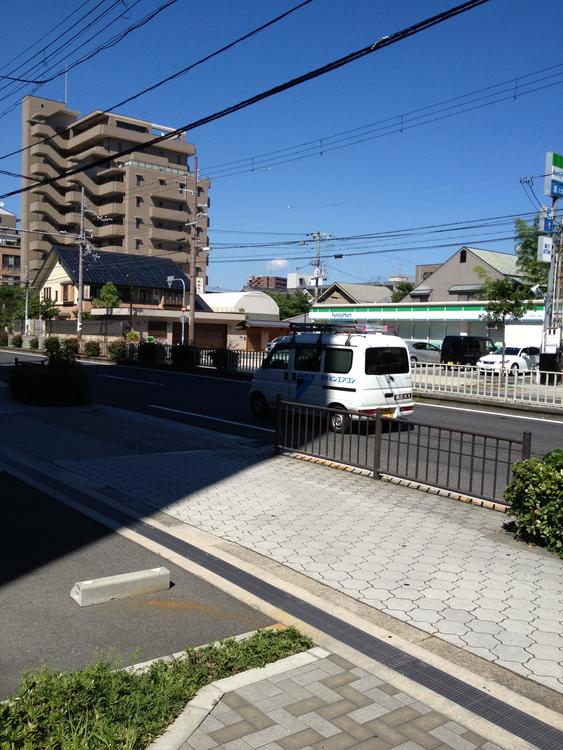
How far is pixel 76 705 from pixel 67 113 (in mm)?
102657

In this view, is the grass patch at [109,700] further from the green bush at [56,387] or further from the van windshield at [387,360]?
the green bush at [56,387]

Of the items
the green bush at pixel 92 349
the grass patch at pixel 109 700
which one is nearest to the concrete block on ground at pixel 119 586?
the grass patch at pixel 109 700

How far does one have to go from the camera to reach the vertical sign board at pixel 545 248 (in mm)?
26547

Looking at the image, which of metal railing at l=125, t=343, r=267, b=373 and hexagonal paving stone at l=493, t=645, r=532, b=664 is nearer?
hexagonal paving stone at l=493, t=645, r=532, b=664

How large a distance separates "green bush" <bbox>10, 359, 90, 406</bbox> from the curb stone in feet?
45.5

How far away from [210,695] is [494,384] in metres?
19.7

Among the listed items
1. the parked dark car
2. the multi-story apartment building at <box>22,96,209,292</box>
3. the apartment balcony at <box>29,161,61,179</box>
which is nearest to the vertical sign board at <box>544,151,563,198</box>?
the parked dark car

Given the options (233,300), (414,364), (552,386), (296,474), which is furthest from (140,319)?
(296,474)

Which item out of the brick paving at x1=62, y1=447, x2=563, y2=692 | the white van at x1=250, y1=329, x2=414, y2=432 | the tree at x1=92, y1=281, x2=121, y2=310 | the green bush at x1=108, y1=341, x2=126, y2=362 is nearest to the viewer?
the brick paving at x1=62, y1=447, x2=563, y2=692

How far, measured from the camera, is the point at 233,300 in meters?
67.5

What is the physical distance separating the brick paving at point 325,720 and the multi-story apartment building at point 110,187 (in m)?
83.4

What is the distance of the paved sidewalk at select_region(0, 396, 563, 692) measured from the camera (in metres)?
4.97

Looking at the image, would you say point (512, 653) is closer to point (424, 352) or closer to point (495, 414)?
point (495, 414)

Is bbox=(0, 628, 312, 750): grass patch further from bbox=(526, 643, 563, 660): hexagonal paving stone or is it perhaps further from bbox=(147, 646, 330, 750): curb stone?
bbox=(526, 643, 563, 660): hexagonal paving stone
